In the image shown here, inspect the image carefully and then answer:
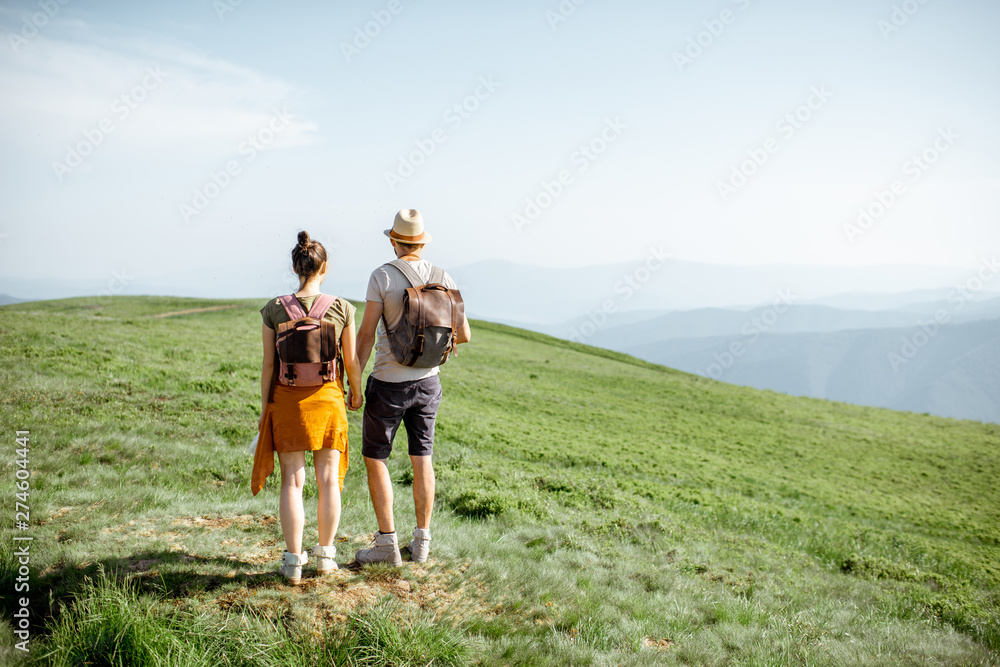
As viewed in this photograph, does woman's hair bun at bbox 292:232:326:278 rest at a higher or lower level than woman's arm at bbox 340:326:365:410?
higher

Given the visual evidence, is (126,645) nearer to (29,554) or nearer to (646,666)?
(29,554)

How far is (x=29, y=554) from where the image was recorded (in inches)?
194

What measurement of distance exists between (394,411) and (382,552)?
130 cm

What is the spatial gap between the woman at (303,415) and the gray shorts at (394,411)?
0.19 m

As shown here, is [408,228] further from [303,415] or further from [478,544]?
[478,544]

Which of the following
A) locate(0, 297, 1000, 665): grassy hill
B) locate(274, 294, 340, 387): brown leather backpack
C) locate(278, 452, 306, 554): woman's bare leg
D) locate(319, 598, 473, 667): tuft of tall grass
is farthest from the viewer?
locate(278, 452, 306, 554): woman's bare leg

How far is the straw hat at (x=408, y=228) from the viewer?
204 inches

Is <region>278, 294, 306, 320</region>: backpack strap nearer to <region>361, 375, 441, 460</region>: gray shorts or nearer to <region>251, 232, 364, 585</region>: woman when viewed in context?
<region>251, 232, 364, 585</region>: woman

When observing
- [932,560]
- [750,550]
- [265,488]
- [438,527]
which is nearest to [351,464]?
[265,488]

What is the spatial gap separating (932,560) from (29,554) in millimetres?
15319

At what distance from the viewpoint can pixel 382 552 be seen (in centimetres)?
520

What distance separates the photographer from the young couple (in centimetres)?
476

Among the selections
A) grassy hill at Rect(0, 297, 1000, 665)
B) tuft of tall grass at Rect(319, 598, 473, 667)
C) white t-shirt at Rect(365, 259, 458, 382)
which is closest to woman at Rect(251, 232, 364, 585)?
white t-shirt at Rect(365, 259, 458, 382)

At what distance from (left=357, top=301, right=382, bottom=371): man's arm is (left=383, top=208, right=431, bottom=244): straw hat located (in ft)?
2.16
